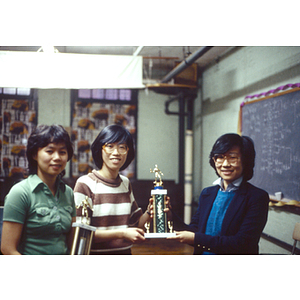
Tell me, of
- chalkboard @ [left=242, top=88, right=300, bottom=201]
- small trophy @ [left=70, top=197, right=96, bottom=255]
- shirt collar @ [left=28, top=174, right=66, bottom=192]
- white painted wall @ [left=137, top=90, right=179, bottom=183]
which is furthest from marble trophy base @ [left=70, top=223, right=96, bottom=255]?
chalkboard @ [left=242, top=88, right=300, bottom=201]

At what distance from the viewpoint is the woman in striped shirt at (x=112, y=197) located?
2.18 metres

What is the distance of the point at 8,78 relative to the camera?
243 centimetres

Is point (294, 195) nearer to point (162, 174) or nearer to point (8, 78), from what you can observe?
point (162, 174)

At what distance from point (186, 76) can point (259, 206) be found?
4.60 ft

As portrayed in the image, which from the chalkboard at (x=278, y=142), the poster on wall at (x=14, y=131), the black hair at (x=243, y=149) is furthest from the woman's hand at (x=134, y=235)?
the chalkboard at (x=278, y=142)

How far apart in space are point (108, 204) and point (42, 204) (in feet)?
1.48

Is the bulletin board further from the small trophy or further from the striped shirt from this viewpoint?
the small trophy

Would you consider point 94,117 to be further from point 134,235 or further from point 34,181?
point 134,235

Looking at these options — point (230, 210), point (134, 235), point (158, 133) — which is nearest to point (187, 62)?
point (158, 133)

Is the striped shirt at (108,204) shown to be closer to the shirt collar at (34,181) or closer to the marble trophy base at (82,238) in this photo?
the marble trophy base at (82,238)

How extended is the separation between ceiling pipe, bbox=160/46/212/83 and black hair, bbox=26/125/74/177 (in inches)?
48.8

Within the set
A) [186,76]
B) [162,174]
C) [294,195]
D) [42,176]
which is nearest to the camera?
[42,176]

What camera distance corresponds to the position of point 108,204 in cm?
219

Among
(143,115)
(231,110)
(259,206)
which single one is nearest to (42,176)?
(143,115)
